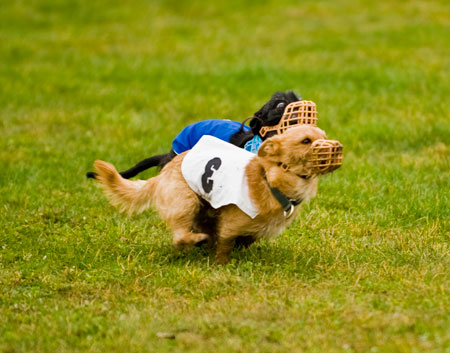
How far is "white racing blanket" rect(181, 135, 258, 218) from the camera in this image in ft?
16.0

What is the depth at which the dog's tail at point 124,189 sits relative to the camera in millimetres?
5520

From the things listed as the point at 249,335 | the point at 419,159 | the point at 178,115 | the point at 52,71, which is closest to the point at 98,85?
the point at 52,71

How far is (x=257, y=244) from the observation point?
222 inches

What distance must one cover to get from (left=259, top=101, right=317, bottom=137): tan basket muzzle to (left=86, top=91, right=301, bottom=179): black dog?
202mm

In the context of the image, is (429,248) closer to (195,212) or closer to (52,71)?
(195,212)

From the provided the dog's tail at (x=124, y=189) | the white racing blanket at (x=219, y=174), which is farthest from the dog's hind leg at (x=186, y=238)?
the dog's tail at (x=124, y=189)

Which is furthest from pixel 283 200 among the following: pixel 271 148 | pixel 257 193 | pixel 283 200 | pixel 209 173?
pixel 209 173

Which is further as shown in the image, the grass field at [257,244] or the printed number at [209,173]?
the printed number at [209,173]

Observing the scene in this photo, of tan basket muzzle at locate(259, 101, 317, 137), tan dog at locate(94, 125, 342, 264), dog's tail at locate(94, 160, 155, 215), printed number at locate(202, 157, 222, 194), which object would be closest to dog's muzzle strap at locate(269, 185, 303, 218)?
tan dog at locate(94, 125, 342, 264)

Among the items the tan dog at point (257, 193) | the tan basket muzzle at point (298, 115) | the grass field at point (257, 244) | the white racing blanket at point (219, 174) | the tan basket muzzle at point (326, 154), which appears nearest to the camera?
the grass field at point (257, 244)

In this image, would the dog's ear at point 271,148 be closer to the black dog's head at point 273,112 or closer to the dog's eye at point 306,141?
the dog's eye at point 306,141

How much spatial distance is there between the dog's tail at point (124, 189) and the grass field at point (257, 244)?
0.37 m

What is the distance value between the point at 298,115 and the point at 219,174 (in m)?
0.76

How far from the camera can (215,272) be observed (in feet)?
16.3
